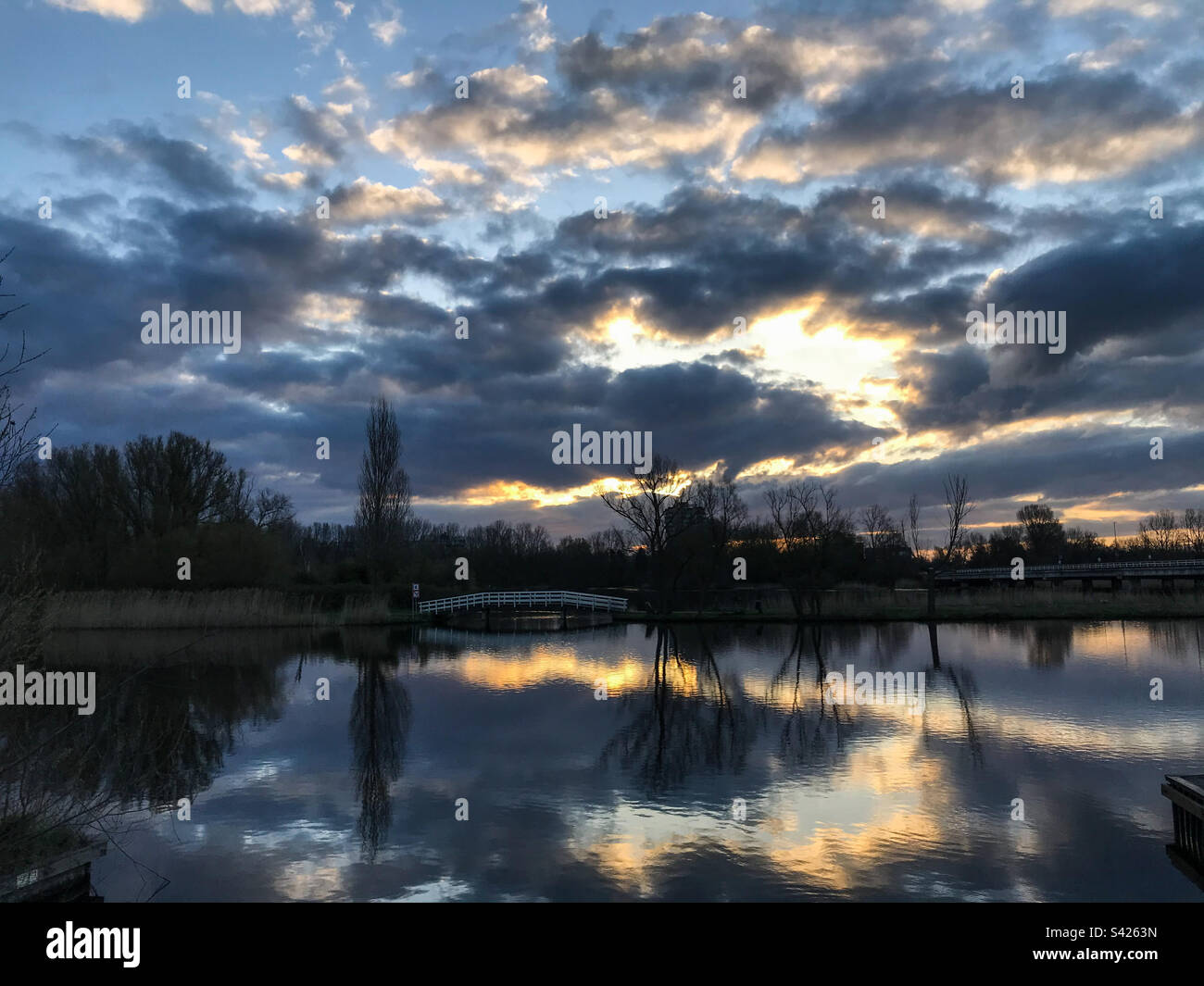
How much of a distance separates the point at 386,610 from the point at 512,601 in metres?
6.19

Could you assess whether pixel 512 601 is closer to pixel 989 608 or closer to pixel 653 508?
pixel 653 508

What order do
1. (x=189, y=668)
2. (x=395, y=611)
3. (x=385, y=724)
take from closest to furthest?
(x=385, y=724), (x=189, y=668), (x=395, y=611)

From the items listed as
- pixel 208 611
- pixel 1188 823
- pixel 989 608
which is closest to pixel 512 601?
pixel 208 611

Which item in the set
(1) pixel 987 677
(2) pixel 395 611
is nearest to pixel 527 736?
(1) pixel 987 677

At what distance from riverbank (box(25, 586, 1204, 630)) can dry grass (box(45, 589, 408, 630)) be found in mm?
37

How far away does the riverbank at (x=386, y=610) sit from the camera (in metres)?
32.8

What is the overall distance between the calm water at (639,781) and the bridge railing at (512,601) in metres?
18.0

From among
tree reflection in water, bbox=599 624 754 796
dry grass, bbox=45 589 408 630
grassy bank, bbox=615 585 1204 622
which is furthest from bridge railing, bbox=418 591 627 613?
tree reflection in water, bbox=599 624 754 796

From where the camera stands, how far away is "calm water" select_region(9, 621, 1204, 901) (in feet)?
24.2

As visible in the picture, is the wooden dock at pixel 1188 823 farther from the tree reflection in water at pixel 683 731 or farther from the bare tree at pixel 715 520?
the bare tree at pixel 715 520
